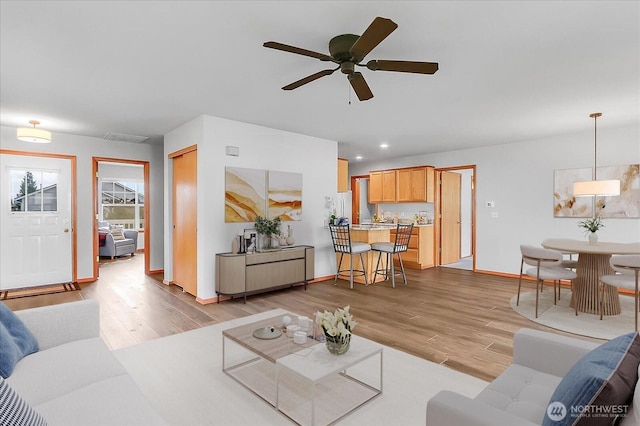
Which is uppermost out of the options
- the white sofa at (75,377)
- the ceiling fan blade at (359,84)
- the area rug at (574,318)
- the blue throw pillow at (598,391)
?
the ceiling fan blade at (359,84)

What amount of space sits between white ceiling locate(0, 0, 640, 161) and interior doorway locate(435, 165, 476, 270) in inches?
105

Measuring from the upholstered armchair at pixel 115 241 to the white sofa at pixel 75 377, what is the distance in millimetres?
7072

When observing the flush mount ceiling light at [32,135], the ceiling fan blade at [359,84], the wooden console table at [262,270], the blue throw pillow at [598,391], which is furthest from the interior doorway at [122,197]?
the blue throw pillow at [598,391]

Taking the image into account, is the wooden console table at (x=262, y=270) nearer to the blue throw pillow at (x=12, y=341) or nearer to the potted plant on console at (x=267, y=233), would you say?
the potted plant on console at (x=267, y=233)

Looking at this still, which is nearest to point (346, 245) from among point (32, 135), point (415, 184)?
point (415, 184)

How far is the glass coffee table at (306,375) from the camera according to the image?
2.04 meters

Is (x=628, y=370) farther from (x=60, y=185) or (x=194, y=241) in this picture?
(x=60, y=185)

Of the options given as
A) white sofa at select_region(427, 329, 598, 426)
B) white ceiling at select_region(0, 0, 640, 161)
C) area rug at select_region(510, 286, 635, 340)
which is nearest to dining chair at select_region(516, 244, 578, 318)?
area rug at select_region(510, 286, 635, 340)

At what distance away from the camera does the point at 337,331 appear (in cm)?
208

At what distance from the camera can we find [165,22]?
7.55 ft

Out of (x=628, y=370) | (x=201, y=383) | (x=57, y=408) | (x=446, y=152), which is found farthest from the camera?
(x=446, y=152)

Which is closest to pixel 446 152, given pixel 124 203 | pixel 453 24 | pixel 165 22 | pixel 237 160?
pixel 237 160

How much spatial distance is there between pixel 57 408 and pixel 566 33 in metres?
3.71

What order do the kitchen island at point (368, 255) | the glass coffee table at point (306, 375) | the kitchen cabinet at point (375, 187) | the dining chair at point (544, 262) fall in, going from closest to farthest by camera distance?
the glass coffee table at point (306, 375) < the dining chair at point (544, 262) < the kitchen island at point (368, 255) < the kitchen cabinet at point (375, 187)
